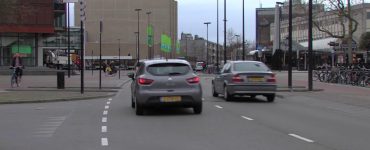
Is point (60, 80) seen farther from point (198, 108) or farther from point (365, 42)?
point (365, 42)

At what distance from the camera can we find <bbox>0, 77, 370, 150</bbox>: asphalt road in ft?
34.3

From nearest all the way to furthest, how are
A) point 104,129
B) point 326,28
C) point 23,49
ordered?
point 104,129 → point 23,49 → point 326,28

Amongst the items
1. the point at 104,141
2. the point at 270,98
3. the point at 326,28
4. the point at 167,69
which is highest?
the point at 326,28

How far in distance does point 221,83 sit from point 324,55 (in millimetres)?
60856

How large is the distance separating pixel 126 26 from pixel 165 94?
121 metres

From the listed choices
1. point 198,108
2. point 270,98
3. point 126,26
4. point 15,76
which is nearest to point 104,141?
point 198,108

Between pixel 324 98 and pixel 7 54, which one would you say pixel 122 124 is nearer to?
pixel 324 98

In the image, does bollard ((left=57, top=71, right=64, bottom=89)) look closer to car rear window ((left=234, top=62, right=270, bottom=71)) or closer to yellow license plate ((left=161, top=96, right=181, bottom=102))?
car rear window ((left=234, top=62, right=270, bottom=71))

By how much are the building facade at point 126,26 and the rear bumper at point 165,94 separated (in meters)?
117

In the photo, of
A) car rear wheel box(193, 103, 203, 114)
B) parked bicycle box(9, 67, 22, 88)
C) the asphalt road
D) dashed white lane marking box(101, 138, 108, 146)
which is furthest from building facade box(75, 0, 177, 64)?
dashed white lane marking box(101, 138, 108, 146)

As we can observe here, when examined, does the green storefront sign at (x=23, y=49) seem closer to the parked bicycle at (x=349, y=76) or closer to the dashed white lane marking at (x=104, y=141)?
the parked bicycle at (x=349, y=76)

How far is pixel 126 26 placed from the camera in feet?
443

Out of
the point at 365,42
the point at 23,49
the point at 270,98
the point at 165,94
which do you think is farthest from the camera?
the point at 365,42

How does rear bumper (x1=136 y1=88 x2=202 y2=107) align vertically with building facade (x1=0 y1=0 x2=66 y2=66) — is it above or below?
below
